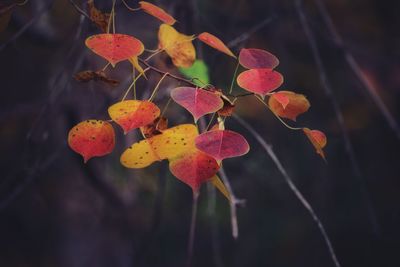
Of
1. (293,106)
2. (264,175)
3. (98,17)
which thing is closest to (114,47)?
(98,17)

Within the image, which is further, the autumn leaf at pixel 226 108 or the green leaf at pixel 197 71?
the green leaf at pixel 197 71

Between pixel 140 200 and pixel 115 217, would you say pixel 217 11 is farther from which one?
pixel 140 200

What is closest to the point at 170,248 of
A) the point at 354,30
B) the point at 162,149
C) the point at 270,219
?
the point at 270,219

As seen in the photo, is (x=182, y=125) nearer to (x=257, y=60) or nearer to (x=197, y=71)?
(x=257, y=60)

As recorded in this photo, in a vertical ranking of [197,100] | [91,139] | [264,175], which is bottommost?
[264,175]

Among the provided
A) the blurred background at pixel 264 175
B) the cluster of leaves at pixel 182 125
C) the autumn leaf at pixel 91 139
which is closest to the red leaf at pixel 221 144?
the cluster of leaves at pixel 182 125

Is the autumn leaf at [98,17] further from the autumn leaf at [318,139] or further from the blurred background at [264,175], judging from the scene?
the blurred background at [264,175]
